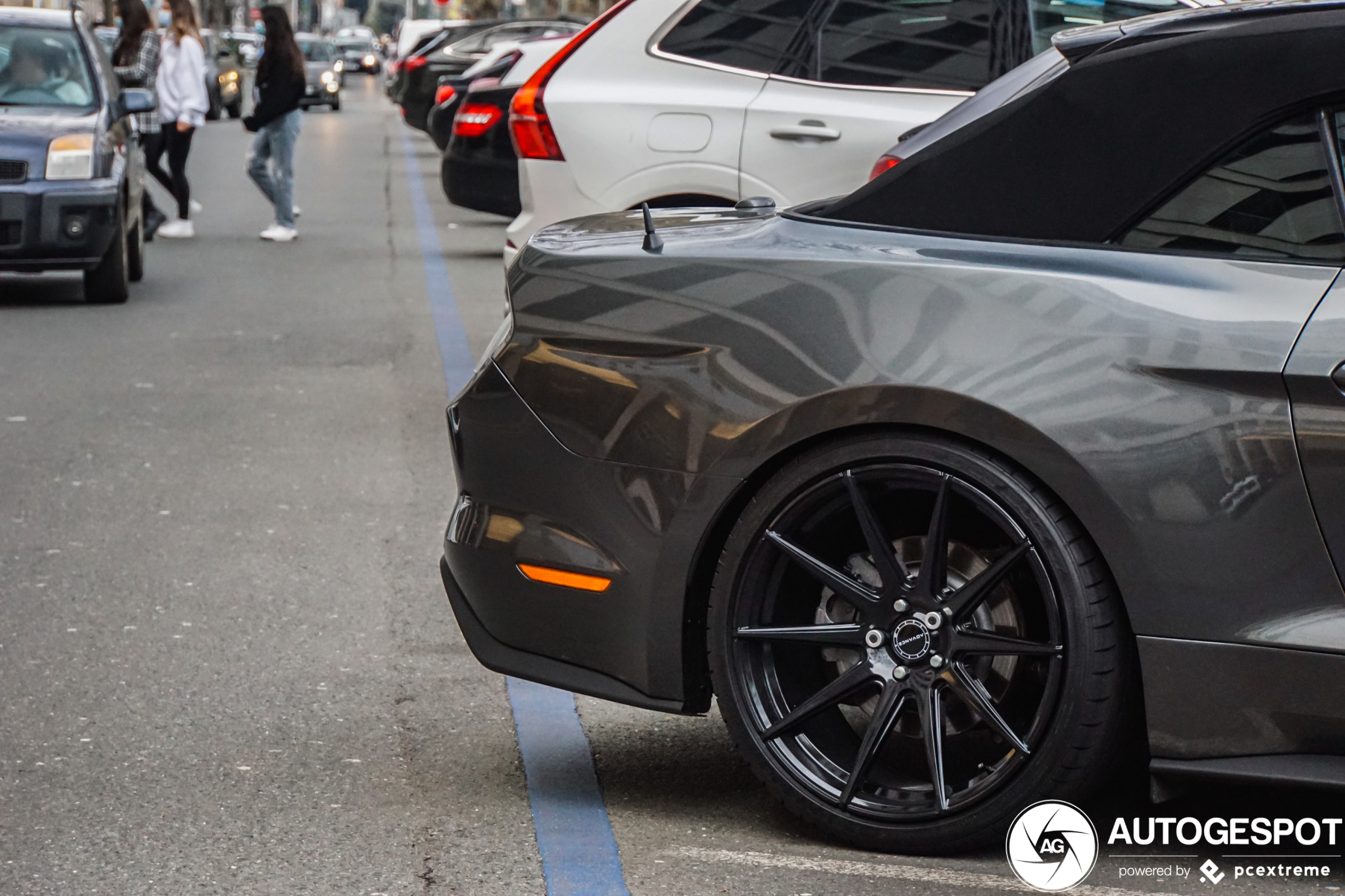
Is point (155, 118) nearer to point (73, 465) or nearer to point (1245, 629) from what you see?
point (73, 465)

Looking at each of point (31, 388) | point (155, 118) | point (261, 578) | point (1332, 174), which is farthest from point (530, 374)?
point (155, 118)

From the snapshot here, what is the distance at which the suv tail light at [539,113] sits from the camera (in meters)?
7.78

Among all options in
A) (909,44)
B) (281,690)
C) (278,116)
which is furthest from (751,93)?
(278,116)

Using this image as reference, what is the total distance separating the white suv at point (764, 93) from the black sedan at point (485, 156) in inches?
231

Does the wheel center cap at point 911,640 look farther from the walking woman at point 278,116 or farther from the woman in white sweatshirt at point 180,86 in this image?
the woman in white sweatshirt at point 180,86

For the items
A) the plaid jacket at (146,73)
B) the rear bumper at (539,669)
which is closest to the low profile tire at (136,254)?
the plaid jacket at (146,73)

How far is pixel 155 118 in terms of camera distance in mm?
14805

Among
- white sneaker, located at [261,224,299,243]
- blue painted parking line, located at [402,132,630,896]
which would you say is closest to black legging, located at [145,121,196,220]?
white sneaker, located at [261,224,299,243]

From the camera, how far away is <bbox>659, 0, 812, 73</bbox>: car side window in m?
7.60

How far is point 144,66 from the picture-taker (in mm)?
15156

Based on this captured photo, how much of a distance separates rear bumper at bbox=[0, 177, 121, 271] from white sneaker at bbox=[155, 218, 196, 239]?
172 inches

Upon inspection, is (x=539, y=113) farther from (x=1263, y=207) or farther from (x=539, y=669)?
(x=1263, y=207)

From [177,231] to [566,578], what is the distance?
1278 cm

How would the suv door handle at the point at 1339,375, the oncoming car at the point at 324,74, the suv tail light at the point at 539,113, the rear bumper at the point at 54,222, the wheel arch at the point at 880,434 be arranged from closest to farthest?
the suv door handle at the point at 1339,375 < the wheel arch at the point at 880,434 < the suv tail light at the point at 539,113 < the rear bumper at the point at 54,222 < the oncoming car at the point at 324,74
